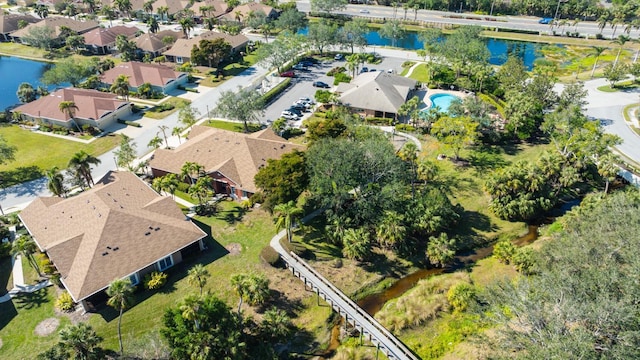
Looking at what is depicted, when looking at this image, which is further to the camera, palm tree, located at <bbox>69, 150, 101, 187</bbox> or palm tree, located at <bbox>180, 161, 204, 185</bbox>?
palm tree, located at <bbox>180, 161, 204, 185</bbox>

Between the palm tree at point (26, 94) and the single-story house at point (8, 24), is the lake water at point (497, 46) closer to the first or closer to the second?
→ the palm tree at point (26, 94)

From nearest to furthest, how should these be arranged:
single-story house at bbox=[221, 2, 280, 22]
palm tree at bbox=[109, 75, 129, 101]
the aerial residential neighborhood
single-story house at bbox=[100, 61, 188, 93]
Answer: the aerial residential neighborhood < palm tree at bbox=[109, 75, 129, 101] < single-story house at bbox=[100, 61, 188, 93] < single-story house at bbox=[221, 2, 280, 22]

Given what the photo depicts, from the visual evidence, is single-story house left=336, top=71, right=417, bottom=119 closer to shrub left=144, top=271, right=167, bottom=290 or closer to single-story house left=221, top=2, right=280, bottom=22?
shrub left=144, top=271, right=167, bottom=290

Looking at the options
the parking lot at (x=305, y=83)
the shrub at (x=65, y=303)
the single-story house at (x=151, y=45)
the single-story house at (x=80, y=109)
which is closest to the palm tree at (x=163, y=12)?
the single-story house at (x=151, y=45)

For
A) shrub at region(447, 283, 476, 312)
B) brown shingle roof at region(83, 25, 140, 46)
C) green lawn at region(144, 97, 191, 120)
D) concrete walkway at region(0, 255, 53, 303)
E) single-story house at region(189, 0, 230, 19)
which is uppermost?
single-story house at region(189, 0, 230, 19)

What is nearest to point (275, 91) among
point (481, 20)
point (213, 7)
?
point (213, 7)

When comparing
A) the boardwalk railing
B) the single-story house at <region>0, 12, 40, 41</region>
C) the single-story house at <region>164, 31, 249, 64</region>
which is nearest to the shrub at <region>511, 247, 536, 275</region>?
the boardwalk railing

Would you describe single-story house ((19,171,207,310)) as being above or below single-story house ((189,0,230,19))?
below

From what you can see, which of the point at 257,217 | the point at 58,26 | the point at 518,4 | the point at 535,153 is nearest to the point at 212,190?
the point at 257,217
